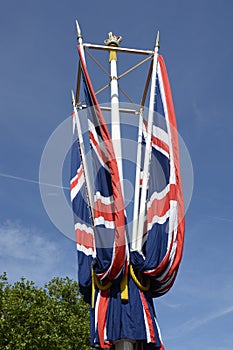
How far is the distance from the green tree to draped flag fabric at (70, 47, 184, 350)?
32.3ft

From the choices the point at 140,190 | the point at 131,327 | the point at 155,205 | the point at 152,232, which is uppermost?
the point at 140,190

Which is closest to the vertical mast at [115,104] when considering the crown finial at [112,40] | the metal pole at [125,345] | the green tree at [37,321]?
the crown finial at [112,40]

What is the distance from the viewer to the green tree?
18712 mm

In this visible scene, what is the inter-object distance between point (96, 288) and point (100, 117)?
10.6ft

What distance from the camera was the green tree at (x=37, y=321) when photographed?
1871cm

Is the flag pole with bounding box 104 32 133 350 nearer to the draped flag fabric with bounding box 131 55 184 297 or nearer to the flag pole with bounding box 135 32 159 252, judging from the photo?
the flag pole with bounding box 135 32 159 252

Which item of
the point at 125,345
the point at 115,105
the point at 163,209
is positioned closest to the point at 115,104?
the point at 115,105

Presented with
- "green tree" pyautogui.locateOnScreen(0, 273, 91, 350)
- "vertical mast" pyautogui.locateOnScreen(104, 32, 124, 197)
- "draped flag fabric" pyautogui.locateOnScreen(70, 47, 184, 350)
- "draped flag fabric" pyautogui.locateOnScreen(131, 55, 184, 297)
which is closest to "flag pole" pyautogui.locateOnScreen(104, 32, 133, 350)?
"vertical mast" pyautogui.locateOnScreen(104, 32, 124, 197)

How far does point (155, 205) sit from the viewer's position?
9.43 m

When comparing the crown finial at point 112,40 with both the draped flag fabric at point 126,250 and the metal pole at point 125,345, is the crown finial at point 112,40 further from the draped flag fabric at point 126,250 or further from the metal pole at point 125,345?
the metal pole at point 125,345

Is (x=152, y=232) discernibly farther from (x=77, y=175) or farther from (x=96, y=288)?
(x=77, y=175)

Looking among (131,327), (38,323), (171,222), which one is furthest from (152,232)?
(38,323)

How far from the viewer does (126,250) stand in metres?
8.74

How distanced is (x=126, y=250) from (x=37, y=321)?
11.9m
